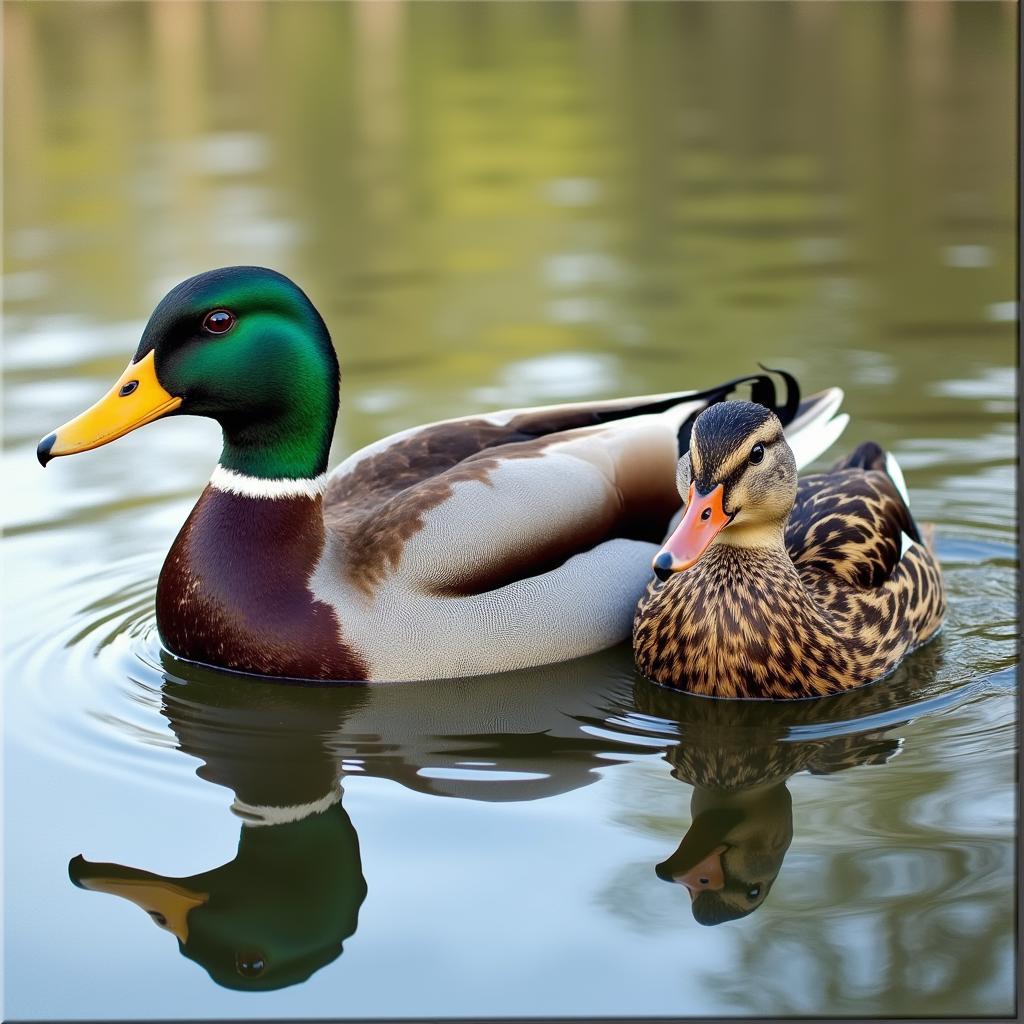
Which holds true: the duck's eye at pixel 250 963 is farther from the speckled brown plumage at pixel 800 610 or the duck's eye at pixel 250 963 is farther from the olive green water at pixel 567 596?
the speckled brown plumage at pixel 800 610

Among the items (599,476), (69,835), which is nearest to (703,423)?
(599,476)

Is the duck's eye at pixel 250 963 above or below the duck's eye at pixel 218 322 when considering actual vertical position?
below

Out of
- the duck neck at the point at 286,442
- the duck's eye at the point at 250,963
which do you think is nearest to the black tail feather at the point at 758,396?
the duck neck at the point at 286,442

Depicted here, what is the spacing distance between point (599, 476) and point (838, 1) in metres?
21.2

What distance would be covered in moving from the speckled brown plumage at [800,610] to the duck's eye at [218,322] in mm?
1747

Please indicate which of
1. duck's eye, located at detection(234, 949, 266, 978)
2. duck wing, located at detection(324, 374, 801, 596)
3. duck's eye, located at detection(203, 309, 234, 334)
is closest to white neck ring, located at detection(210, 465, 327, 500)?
duck wing, located at detection(324, 374, 801, 596)

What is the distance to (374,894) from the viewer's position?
4898 millimetres

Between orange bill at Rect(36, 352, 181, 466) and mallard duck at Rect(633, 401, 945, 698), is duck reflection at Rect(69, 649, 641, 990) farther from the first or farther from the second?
orange bill at Rect(36, 352, 181, 466)

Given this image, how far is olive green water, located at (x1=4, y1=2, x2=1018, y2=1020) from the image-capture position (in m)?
4.71

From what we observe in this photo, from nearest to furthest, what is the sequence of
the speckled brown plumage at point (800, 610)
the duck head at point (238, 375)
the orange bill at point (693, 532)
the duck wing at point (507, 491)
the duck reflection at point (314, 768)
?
the duck reflection at point (314, 768) < the orange bill at point (693, 532) < the speckled brown plumage at point (800, 610) < the duck head at point (238, 375) < the duck wing at point (507, 491)

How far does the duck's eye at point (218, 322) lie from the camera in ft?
20.4

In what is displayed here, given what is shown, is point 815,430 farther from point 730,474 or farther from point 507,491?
point 730,474

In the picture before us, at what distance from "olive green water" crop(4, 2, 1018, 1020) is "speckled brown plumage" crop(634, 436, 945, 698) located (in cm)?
11

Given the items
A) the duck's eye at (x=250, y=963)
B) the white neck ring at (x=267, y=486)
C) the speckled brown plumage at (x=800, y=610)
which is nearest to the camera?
the duck's eye at (x=250, y=963)
